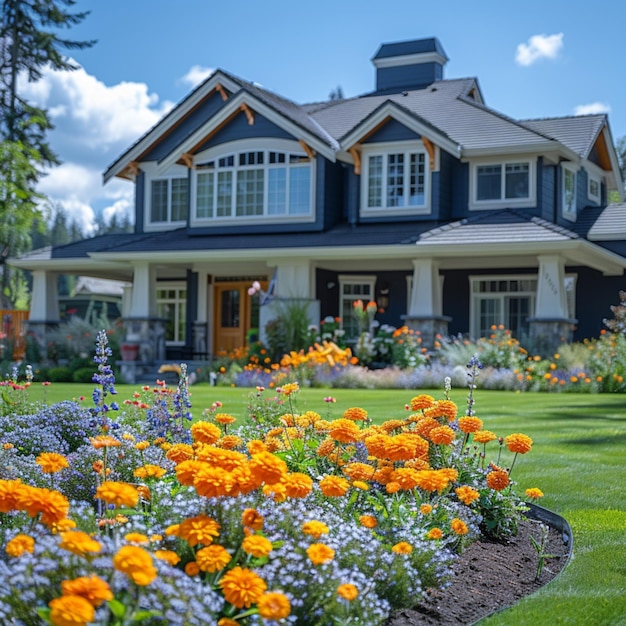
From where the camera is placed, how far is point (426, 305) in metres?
19.7

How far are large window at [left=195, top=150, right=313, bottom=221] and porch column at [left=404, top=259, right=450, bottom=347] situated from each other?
11.8 ft

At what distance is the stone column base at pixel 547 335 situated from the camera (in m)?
18.8

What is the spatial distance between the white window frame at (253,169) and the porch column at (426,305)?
3463mm

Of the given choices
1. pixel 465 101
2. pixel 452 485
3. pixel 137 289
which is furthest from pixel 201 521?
pixel 465 101

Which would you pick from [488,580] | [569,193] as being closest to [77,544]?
[488,580]

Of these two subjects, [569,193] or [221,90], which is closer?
[569,193]

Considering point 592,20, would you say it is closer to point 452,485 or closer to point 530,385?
point 530,385

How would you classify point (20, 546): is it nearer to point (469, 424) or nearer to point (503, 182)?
point (469, 424)

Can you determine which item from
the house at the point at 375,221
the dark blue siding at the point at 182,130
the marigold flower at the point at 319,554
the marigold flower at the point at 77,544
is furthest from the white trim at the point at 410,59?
the marigold flower at the point at 77,544

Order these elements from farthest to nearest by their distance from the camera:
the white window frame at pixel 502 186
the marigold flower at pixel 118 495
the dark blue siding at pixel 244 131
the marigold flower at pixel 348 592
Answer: the dark blue siding at pixel 244 131
the white window frame at pixel 502 186
the marigold flower at pixel 118 495
the marigold flower at pixel 348 592

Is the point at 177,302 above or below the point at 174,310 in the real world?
above

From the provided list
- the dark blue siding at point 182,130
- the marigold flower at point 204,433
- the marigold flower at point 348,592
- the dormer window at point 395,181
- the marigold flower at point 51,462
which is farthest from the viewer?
the dark blue siding at point 182,130

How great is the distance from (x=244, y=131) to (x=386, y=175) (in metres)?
3.80

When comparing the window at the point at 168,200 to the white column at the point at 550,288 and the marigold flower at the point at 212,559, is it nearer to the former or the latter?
the white column at the point at 550,288
